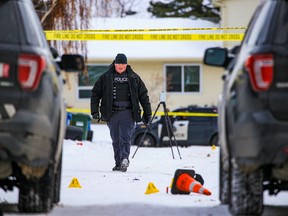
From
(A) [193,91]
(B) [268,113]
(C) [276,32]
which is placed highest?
(C) [276,32]

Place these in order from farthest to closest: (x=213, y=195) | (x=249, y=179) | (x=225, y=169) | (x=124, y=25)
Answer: (x=124, y=25), (x=213, y=195), (x=225, y=169), (x=249, y=179)

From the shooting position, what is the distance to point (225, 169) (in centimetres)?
786

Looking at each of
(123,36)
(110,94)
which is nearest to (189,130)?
(123,36)

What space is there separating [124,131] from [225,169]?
598cm

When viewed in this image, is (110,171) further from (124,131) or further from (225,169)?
(225,169)

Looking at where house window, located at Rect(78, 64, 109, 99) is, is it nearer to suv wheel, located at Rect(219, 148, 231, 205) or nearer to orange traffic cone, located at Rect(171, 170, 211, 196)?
orange traffic cone, located at Rect(171, 170, 211, 196)

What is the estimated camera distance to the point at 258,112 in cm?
669

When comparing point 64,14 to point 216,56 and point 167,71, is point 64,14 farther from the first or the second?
point 216,56

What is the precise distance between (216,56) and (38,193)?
6.64 feet

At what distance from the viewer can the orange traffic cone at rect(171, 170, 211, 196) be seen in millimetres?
9594

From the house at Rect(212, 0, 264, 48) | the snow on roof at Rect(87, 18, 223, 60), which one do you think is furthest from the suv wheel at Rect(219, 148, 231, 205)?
the house at Rect(212, 0, 264, 48)

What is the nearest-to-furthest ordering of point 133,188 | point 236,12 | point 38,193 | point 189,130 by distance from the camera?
point 38,193 < point 133,188 < point 189,130 < point 236,12

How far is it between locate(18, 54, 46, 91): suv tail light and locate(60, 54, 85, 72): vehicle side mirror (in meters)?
1.30

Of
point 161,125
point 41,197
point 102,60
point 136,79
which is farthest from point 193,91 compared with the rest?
point 41,197
